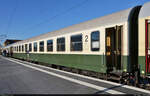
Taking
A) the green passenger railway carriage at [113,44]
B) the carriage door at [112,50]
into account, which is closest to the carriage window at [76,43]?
the green passenger railway carriage at [113,44]

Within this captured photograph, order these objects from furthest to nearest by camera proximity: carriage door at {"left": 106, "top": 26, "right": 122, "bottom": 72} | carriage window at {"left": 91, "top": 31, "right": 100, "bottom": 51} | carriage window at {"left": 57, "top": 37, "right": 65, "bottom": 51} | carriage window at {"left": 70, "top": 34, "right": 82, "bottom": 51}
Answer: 1. carriage window at {"left": 57, "top": 37, "right": 65, "bottom": 51}
2. carriage window at {"left": 70, "top": 34, "right": 82, "bottom": 51}
3. carriage window at {"left": 91, "top": 31, "right": 100, "bottom": 51}
4. carriage door at {"left": 106, "top": 26, "right": 122, "bottom": 72}

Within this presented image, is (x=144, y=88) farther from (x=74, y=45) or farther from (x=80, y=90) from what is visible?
(x=74, y=45)

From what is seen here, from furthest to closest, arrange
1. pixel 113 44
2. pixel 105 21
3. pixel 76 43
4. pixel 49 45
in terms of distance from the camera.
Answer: pixel 49 45 < pixel 76 43 < pixel 105 21 < pixel 113 44

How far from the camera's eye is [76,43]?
1256 centimetres

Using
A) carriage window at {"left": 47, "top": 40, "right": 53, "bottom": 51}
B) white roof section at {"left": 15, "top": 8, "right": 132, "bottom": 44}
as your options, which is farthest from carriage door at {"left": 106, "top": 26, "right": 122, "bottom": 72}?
carriage window at {"left": 47, "top": 40, "right": 53, "bottom": 51}

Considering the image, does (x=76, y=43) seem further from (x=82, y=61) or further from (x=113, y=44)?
(x=113, y=44)

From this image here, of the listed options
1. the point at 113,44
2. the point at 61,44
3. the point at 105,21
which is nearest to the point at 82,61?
the point at 113,44

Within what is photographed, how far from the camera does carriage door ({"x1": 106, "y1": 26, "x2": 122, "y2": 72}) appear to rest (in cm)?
952

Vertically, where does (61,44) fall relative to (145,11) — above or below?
below

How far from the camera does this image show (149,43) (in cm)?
761

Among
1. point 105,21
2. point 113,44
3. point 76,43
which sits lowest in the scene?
A: point 113,44

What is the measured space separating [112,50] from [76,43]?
10.6 ft

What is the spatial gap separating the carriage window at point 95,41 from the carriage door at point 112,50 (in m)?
0.61

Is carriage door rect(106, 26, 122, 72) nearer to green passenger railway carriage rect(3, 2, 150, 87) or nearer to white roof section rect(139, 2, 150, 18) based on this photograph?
green passenger railway carriage rect(3, 2, 150, 87)
